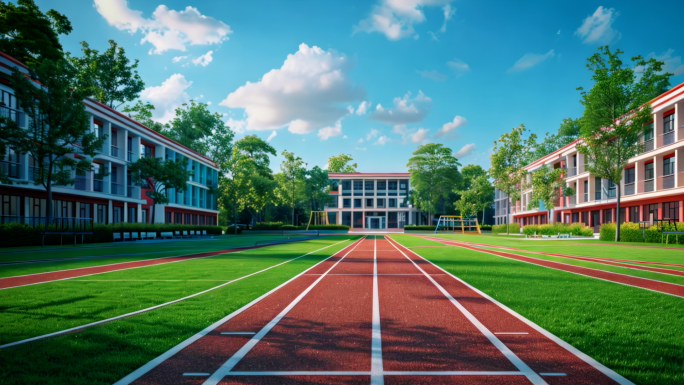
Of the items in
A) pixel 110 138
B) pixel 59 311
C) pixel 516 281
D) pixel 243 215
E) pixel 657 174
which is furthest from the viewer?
pixel 243 215

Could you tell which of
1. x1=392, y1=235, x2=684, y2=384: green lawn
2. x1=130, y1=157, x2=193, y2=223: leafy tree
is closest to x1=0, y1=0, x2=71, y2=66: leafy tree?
x1=130, y1=157, x2=193, y2=223: leafy tree

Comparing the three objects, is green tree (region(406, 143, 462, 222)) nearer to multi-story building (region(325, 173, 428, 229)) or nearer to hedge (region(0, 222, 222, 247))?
multi-story building (region(325, 173, 428, 229))

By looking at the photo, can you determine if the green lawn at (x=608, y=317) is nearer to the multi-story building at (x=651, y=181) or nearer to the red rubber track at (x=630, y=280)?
the red rubber track at (x=630, y=280)

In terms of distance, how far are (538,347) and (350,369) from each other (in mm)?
2162

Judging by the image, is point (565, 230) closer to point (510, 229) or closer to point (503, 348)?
point (510, 229)

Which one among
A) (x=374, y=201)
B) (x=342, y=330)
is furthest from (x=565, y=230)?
(x=374, y=201)

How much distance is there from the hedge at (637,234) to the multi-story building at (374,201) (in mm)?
46100

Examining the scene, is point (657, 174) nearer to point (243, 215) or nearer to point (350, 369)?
point (350, 369)

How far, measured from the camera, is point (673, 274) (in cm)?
989

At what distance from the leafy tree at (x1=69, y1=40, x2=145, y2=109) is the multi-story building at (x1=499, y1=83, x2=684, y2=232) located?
54213mm

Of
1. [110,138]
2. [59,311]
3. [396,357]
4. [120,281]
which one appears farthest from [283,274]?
[110,138]

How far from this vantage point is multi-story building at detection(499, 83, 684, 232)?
2831 centimetres

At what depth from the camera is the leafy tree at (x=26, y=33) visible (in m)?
35.0

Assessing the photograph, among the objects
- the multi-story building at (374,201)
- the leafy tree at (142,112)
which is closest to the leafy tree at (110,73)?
the leafy tree at (142,112)
